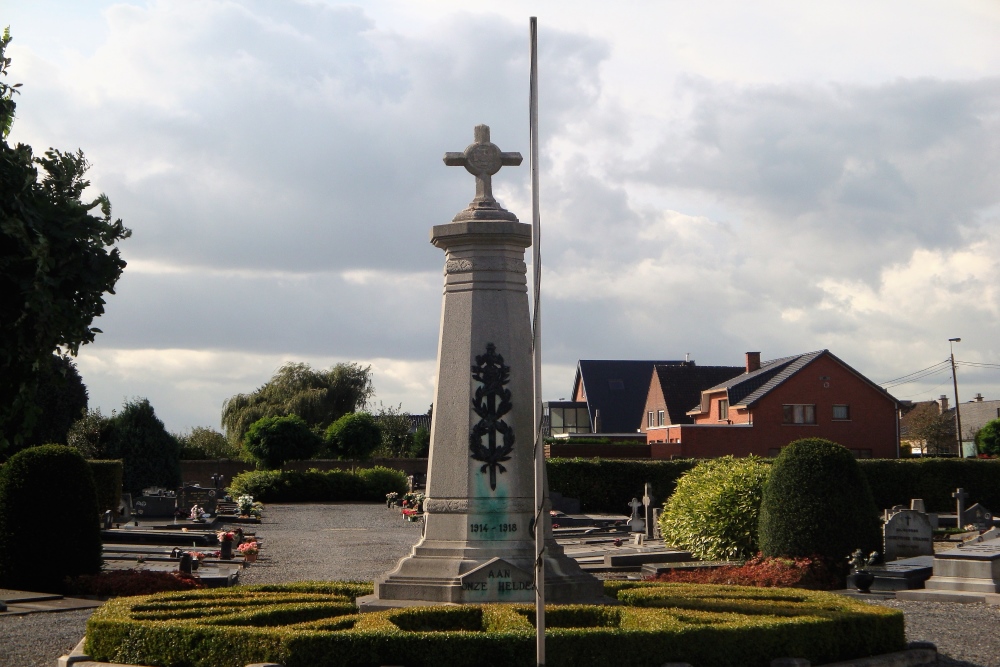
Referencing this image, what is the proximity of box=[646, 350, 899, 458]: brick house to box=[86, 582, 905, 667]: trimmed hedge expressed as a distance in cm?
3911

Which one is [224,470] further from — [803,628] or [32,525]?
[803,628]

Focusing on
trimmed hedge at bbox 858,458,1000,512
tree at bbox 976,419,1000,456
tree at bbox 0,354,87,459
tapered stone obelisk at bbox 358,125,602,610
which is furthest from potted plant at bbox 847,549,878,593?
tree at bbox 976,419,1000,456

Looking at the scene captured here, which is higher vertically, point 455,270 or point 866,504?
point 455,270

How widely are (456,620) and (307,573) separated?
36.8 feet

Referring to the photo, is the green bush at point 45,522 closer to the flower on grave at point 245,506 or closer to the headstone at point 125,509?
the headstone at point 125,509

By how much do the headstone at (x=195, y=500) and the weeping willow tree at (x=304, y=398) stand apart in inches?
1116

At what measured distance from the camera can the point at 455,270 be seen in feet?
35.4

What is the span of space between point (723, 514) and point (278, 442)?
34.2m

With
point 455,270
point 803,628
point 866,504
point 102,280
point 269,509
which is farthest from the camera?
point 269,509

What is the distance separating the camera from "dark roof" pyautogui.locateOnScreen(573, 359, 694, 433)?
66812mm

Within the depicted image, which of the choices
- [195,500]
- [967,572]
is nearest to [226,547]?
[967,572]

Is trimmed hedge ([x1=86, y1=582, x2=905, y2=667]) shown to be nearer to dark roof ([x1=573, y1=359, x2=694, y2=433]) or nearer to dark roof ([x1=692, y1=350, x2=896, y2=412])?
dark roof ([x1=692, y1=350, x2=896, y2=412])

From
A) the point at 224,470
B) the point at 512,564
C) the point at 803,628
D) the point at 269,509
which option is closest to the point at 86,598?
the point at 512,564

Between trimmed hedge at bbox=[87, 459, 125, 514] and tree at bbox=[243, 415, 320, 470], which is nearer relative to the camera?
trimmed hedge at bbox=[87, 459, 125, 514]
